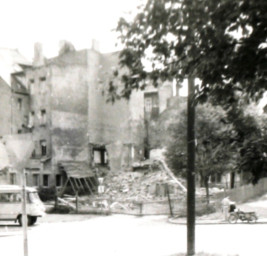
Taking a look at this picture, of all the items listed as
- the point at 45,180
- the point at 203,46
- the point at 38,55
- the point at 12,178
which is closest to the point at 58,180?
the point at 45,180

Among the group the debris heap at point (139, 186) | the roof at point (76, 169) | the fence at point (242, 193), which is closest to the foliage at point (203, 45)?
the fence at point (242, 193)

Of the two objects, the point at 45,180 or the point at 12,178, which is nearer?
the point at 12,178

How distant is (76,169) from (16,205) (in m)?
25.1

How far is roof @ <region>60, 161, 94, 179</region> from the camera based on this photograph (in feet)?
166

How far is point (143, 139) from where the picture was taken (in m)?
60.2

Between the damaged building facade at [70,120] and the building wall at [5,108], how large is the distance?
4.1 inches

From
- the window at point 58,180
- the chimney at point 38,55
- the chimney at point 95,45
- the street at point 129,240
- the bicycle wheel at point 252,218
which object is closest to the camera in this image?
the street at point 129,240

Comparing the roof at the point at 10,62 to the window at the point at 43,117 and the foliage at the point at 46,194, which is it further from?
the foliage at the point at 46,194

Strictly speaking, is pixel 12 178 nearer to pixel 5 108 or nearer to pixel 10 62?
pixel 5 108

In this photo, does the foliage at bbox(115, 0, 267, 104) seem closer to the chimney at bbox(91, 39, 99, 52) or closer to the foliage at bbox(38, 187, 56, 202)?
the foliage at bbox(38, 187, 56, 202)

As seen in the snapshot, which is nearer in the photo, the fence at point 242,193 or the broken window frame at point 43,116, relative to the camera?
the fence at point 242,193

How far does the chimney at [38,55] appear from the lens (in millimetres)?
57219

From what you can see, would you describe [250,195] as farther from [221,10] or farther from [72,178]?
[221,10]

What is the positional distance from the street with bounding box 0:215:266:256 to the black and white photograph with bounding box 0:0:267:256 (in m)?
0.05
